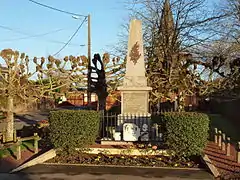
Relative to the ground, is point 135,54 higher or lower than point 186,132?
higher

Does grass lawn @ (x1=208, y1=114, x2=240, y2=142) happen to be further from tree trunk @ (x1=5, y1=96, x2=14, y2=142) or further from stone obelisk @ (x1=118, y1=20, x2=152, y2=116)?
tree trunk @ (x1=5, y1=96, x2=14, y2=142)

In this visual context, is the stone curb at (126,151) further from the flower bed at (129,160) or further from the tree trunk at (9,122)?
the tree trunk at (9,122)

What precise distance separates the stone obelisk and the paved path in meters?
5.23

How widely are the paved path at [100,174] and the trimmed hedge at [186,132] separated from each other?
1.23 metres

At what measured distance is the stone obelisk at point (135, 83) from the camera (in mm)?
15109

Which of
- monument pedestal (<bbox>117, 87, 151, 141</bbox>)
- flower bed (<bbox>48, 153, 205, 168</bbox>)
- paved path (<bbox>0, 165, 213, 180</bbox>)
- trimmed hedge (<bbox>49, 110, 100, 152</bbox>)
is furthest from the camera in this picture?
monument pedestal (<bbox>117, 87, 151, 141</bbox>)

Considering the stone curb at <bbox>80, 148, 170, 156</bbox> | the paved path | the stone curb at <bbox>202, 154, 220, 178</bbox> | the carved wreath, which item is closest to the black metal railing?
the stone curb at <bbox>80, 148, 170, 156</bbox>

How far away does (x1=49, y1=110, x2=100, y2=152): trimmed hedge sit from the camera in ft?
37.2

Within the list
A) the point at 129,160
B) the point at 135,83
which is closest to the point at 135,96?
the point at 135,83


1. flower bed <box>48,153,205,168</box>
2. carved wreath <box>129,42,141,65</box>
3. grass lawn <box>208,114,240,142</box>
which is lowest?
grass lawn <box>208,114,240,142</box>

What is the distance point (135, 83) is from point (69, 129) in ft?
16.2

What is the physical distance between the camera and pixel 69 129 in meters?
11.3

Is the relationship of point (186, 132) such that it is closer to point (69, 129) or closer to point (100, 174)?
point (100, 174)

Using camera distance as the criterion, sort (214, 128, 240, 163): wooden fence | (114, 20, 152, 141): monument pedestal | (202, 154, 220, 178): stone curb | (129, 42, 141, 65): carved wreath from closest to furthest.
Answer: (202, 154, 220, 178): stone curb → (214, 128, 240, 163): wooden fence → (114, 20, 152, 141): monument pedestal → (129, 42, 141, 65): carved wreath
